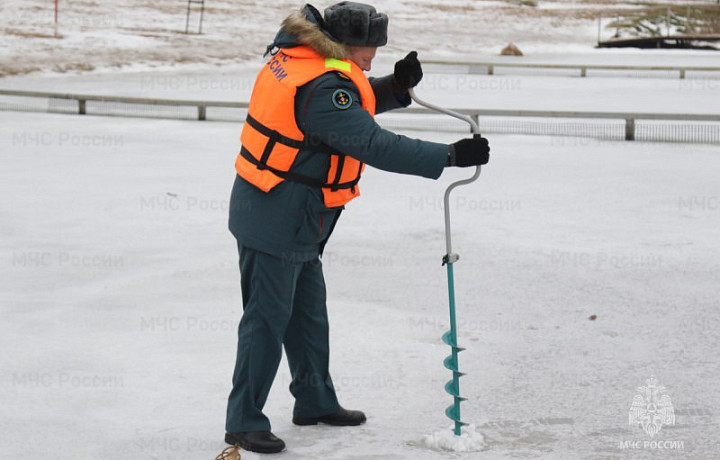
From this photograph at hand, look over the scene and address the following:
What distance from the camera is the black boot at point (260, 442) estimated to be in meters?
3.87

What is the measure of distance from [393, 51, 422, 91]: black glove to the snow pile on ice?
1.21 m

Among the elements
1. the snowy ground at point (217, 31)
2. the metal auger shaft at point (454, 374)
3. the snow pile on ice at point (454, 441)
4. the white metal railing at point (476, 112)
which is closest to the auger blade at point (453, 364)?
the metal auger shaft at point (454, 374)

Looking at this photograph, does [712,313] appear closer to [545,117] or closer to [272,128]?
[272,128]

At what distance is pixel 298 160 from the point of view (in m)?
3.73

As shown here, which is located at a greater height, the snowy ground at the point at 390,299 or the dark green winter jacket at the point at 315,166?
the dark green winter jacket at the point at 315,166

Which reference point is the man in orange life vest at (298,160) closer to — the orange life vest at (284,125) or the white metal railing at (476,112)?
the orange life vest at (284,125)

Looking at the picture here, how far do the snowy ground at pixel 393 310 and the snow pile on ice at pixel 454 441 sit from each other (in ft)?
0.14

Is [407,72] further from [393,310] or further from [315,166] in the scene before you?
[393,310]

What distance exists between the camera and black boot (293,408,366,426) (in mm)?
4184

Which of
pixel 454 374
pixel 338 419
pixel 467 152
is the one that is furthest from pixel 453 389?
pixel 467 152

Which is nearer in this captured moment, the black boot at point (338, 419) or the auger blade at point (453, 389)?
the auger blade at point (453, 389)

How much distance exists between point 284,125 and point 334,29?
360mm

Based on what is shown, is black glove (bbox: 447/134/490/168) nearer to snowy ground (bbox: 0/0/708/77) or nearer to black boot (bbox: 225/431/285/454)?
black boot (bbox: 225/431/285/454)

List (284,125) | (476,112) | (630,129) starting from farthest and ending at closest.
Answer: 1. (476,112)
2. (630,129)
3. (284,125)
